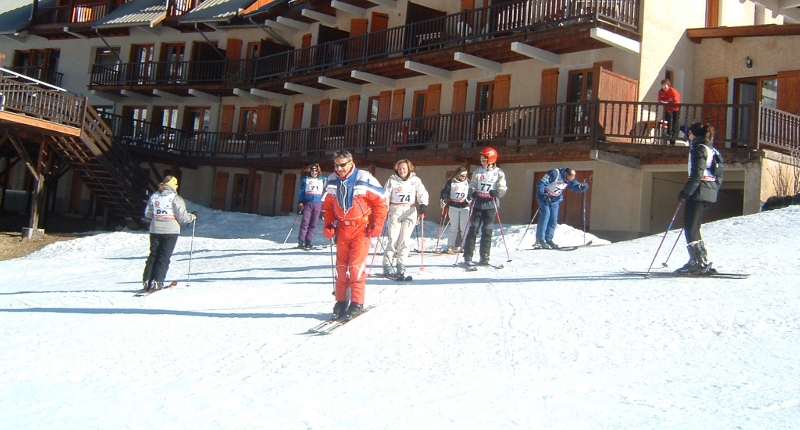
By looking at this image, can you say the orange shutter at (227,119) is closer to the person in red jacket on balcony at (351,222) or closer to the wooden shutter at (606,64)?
the wooden shutter at (606,64)

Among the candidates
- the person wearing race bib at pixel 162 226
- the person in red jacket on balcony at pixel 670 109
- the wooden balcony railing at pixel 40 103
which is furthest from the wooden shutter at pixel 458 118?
the person wearing race bib at pixel 162 226

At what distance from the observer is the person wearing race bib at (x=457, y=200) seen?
40.2ft

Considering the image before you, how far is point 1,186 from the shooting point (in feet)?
101

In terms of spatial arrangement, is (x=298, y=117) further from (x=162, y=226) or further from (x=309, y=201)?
(x=162, y=226)

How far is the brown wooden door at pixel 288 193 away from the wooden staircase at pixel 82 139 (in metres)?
5.51

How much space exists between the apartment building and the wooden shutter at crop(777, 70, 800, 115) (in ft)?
0.14

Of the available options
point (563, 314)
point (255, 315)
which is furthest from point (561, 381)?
point (255, 315)

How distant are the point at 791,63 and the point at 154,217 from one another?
15.5 m

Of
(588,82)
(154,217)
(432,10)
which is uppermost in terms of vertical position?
(432,10)

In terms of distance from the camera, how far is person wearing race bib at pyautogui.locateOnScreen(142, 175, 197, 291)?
1039 centimetres

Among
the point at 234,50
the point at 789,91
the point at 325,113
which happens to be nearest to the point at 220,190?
the point at 234,50

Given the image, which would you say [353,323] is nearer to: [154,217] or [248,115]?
[154,217]

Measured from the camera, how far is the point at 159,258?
10.5 meters

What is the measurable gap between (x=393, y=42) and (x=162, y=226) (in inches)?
600
